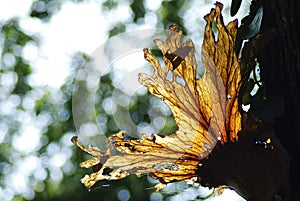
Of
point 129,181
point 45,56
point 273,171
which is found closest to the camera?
point 273,171

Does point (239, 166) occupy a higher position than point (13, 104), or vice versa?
point (13, 104)

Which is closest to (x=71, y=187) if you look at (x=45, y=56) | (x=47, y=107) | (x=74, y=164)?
(x=74, y=164)

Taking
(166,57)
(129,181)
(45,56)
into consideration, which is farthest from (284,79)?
(45,56)

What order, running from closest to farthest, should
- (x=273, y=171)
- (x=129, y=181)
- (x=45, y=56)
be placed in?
(x=273, y=171)
(x=129, y=181)
(x=45, y=56)

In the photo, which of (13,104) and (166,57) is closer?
(166,57)

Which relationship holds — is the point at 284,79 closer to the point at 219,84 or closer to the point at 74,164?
the point at 219,84

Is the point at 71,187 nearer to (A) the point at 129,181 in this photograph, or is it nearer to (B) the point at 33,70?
(A) the point at 129,181

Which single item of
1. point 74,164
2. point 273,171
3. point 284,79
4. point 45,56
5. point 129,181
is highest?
point 45,56
